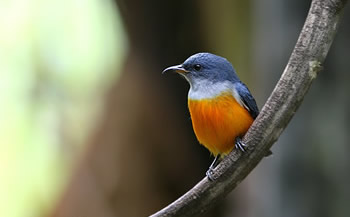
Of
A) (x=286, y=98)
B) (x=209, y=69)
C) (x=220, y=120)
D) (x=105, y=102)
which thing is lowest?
(x=105, y=102)

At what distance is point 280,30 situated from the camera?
168 inches

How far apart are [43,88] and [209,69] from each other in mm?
2752

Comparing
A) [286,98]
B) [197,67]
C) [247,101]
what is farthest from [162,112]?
[286,98]

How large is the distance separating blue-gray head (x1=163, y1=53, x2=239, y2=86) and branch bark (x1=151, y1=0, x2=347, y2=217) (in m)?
0.82

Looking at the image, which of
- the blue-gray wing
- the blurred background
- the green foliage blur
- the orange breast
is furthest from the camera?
the green foliage blur

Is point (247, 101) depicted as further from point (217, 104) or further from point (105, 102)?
point (105, 102)

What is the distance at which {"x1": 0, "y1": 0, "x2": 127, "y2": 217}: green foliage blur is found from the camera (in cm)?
530

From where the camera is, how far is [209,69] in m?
2.97

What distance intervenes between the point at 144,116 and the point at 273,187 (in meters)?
1.46

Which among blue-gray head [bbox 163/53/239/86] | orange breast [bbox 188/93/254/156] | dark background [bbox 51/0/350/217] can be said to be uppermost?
blue-gray head [bbox 163/53/239/86]

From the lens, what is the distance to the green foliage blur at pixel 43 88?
5297 millimetres

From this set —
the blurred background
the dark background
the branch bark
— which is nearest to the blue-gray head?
the branch bark

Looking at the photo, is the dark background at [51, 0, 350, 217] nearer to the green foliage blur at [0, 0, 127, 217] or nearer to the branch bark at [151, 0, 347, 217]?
the green foliage blur at [0, 0, 127, 217]

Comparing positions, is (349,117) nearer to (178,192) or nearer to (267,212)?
(267,212)
